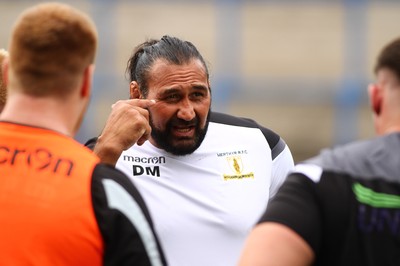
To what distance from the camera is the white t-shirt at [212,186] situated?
4.71 meters

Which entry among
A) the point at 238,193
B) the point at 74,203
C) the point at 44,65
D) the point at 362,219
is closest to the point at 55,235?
the point at 74,203

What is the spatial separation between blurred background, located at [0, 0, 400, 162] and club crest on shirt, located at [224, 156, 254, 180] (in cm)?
1140

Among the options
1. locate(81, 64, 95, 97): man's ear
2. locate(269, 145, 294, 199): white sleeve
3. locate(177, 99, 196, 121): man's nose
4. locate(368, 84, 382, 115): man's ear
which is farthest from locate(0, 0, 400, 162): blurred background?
locate(81, 64, 95, 97): man's ear

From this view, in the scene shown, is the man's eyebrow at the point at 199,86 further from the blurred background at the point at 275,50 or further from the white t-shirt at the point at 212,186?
the blurred background at the point at 275,50

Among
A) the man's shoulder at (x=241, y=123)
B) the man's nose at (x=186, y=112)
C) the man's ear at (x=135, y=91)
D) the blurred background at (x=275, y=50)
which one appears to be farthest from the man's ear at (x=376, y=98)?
the blurred background at (x=275, y=50)

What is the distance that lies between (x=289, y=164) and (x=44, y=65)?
2359 mm

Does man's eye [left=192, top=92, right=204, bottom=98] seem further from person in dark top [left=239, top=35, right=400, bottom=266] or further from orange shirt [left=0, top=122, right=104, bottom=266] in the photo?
orange shirt [left=0, top=122, right=104, bottom=266]

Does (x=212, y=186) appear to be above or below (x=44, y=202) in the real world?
below

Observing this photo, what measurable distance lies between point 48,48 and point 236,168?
2092 millimetres

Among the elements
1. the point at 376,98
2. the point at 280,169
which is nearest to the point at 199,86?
the point at 280,169

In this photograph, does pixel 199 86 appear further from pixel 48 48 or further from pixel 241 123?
pixel 48 48

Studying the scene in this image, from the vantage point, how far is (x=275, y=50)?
17938 mm

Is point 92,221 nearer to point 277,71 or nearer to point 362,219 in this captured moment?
point 362,219

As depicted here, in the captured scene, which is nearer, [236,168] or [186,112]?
[186,112]
